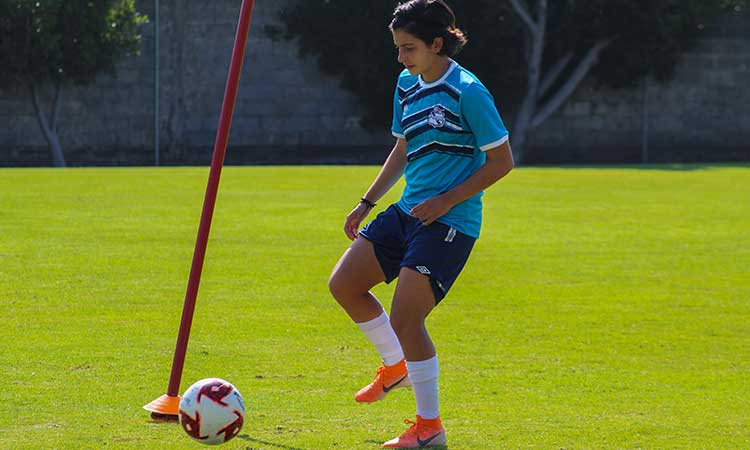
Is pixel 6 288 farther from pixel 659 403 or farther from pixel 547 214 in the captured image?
pixel 547 214

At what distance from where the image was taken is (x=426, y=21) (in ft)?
18.1

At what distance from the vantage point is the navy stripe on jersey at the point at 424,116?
5.55 m

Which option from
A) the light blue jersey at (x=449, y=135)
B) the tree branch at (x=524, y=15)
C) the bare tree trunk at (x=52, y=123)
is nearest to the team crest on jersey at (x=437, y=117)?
the light blue jersey at (x=449, y=135)

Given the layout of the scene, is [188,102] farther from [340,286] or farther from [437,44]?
[437,44]

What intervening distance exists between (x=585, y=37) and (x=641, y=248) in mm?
24792

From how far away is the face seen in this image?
5531 mm

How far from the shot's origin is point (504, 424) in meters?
6.21

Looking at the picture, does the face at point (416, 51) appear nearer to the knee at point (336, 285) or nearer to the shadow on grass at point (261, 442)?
the knee at point (336, 285)

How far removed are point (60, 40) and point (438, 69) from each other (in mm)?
30113

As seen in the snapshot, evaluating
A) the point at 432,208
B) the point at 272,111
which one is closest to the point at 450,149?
the point at 432,208

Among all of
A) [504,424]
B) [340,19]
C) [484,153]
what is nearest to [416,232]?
[484,153]

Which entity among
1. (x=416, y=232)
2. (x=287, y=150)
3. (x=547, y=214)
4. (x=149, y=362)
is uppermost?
(x=416, y=232)

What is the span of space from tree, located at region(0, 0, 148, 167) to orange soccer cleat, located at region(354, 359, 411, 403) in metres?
28.6

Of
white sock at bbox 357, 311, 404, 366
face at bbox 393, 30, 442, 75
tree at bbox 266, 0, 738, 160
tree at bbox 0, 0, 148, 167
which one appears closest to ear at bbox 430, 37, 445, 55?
face at bbox 393, 30, 442, 75
